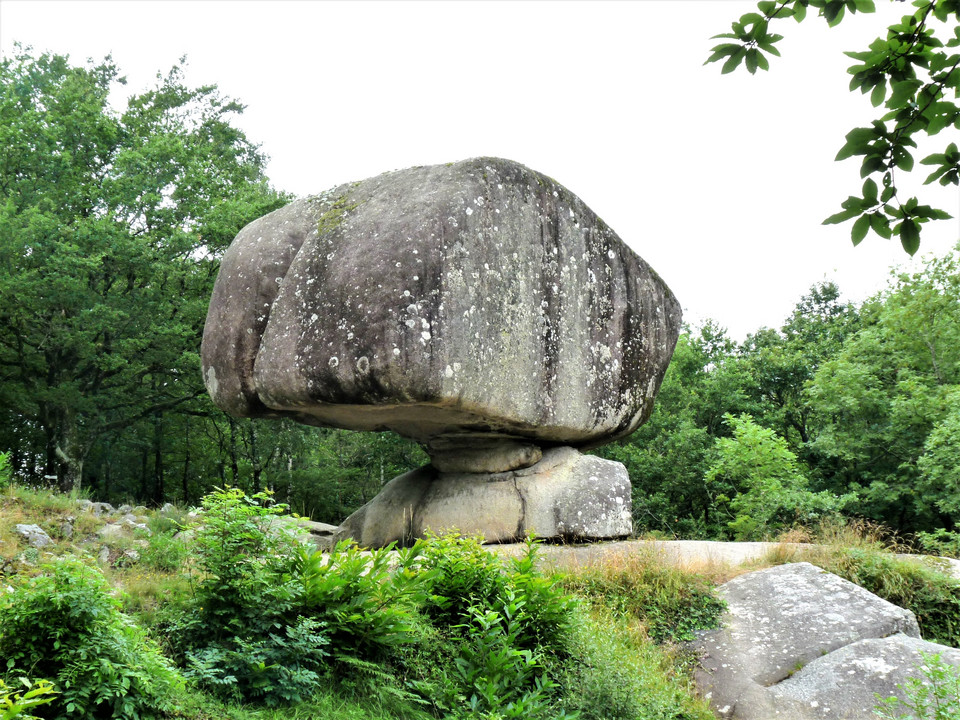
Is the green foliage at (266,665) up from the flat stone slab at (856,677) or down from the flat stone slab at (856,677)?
up

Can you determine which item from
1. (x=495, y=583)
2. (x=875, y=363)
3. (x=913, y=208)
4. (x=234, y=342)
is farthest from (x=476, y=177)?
(x=875, y=363)

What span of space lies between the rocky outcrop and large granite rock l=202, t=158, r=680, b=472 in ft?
0.06

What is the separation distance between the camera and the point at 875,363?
1683 cm

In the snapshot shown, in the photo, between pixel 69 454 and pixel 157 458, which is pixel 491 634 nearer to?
pixel 69 454

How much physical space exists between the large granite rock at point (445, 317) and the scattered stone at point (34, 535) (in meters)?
2.40

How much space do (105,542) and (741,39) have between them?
9001 mm

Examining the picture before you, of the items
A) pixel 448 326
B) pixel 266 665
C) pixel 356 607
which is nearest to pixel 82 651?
pixel 266 665

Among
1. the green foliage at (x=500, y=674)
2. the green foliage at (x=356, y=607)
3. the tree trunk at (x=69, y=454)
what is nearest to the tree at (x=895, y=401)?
the green foliage at (x=500, y=674)

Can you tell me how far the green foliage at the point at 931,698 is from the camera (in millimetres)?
5086

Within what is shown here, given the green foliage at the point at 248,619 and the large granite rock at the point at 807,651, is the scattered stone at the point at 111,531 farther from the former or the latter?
the large granite rock at the point at 807,651

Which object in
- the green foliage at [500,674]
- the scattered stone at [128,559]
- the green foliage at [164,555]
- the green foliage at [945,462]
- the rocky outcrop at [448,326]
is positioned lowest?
the green foliage at [500,674]

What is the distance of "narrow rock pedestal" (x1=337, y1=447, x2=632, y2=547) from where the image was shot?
9266mm

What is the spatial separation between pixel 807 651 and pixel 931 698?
1.12 metres

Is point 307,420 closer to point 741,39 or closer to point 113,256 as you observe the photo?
point 741,39
